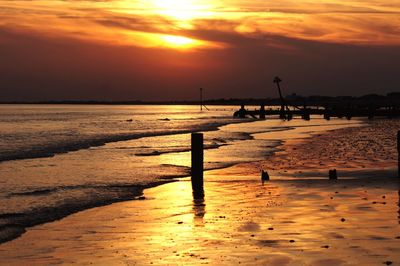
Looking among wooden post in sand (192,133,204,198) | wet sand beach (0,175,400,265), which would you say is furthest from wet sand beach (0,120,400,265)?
wooden post in sand (192,133,204,198)

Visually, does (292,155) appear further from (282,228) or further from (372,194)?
(282,228)

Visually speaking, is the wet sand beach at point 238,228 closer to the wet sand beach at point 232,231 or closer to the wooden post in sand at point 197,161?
the wet sand beach at point 232,231

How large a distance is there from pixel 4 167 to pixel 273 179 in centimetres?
1398

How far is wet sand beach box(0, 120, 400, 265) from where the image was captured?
35.9 feet

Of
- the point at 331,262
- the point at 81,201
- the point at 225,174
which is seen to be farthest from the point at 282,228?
the point at 225,174

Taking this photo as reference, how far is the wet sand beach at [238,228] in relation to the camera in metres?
10.9

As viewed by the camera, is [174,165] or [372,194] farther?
[174,165]

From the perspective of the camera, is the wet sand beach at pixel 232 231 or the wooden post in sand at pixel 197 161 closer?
the wet sand beach at pixel 232 231

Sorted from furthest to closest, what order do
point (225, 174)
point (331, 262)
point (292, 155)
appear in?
1. point (292, 155)
2. point (225, 174)
3. point (331, 262)

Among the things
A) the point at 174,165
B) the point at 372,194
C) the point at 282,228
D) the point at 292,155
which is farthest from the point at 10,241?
the point at 292,155

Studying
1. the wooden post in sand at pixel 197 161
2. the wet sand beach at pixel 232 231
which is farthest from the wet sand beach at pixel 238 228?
the wooden post in sand at pixel 197 161

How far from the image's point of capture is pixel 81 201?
18.6 m

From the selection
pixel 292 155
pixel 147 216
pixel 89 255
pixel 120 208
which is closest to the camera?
pixel 89 255

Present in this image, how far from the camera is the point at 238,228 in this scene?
1334 cm
